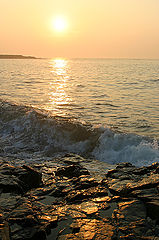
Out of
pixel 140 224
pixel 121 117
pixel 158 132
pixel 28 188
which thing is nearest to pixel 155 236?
pixel 140 224

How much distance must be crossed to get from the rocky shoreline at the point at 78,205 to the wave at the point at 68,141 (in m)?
3.22

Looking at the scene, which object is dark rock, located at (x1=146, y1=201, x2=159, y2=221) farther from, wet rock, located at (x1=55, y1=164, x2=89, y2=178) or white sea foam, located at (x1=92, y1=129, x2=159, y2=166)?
white sea foam, located at (x1=92, y1=129, x2=159, y2=166)

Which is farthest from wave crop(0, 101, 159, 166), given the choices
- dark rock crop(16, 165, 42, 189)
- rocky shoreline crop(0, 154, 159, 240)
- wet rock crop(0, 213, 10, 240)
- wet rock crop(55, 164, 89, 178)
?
wet rock crop(0, 213, 10, 240)

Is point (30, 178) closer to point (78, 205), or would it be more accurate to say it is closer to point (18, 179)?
point (18, 179)

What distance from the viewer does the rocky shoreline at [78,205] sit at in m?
4.20

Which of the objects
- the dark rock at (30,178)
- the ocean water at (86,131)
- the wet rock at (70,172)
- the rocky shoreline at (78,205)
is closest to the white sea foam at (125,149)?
the ocean water at (86,131)

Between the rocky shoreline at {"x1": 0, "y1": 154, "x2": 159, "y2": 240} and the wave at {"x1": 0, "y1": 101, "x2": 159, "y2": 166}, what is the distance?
3218 millimetres

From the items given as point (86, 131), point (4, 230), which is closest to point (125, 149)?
point (86, 131)

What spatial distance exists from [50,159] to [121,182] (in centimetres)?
442

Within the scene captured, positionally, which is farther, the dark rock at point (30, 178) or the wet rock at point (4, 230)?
the dark rock at point (30, 178)

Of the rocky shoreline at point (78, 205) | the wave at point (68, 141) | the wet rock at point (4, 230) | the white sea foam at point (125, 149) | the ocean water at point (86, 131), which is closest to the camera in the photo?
the wet rock at point (4, 230)

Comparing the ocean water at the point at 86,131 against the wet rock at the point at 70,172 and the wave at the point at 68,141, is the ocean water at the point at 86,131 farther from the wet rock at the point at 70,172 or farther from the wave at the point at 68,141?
the wet rock at the point at 70,172

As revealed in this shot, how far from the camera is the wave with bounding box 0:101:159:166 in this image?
10.6m

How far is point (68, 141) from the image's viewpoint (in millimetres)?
13039
